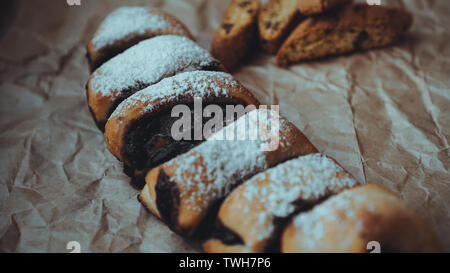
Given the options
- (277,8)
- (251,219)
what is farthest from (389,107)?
(251,219)

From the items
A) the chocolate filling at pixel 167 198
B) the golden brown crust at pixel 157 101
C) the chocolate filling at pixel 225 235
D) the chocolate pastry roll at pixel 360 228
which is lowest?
the chocolate filling at pixel 225 235

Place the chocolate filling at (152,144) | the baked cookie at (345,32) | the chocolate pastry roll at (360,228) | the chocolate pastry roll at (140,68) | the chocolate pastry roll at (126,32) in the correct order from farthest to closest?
the baked cookie at (345,32) < the chocolate pastry roll at (126,32) < the chocolate pastry roll at (140,68) < the chocolate filling at (152,144) < the chocolate pastry roll at (360,228)

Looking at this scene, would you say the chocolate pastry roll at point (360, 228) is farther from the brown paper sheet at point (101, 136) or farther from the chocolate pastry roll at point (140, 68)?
the chocolate pastry roll at point (140, 68)

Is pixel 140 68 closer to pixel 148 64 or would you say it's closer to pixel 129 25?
pixel 148 64

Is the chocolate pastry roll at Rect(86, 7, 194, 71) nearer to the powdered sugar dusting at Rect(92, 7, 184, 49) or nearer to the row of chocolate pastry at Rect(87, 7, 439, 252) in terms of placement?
the powdered sugar dusting at Rect(92, 7, 184, 49)

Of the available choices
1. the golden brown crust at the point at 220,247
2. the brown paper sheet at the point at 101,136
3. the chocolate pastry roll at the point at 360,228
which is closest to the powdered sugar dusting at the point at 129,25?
the brown paper sheet at the point at 101,136

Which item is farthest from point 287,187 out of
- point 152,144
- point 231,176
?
point 152,144
